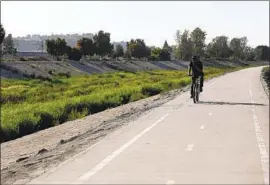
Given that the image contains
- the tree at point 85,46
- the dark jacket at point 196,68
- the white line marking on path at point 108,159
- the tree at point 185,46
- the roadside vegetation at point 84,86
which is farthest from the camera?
the tree at point 185,46

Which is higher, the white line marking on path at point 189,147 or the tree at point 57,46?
the white line marking on path at point 189,147

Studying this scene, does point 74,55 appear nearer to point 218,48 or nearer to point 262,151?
point 218,48

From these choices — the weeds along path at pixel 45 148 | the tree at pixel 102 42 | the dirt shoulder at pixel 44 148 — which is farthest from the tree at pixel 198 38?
the dirt shoulder at pixel 44 148

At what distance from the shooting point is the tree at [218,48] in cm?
19138

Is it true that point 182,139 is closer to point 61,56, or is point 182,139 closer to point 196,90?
point 196,90

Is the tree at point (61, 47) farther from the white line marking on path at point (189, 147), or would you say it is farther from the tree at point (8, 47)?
the white line marking on path at point (189, 147)

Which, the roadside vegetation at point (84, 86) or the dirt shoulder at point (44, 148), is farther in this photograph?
the roadside vegetation at point (84, 86)

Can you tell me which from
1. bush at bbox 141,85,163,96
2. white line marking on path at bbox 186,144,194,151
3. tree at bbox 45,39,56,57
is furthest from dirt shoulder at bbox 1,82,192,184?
tree at bbox 45,39,56,57

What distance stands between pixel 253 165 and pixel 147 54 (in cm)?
14758

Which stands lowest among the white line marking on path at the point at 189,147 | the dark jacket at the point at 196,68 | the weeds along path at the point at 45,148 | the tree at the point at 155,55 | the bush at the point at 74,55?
the tree at the point at 155,55

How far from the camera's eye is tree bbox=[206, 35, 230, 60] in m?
191

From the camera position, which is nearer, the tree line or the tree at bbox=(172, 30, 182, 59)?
the tree line

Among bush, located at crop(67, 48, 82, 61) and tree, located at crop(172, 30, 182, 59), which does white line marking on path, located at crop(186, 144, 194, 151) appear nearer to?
bush, located at crop(67, 48, 82, 61)

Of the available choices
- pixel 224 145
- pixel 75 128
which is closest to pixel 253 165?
pixel 224 145
